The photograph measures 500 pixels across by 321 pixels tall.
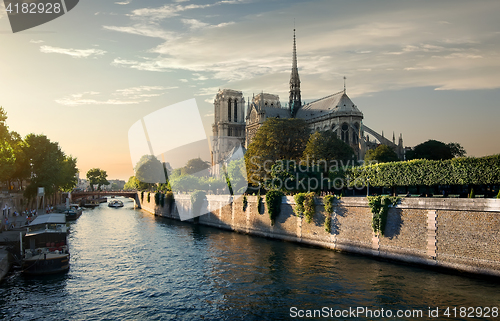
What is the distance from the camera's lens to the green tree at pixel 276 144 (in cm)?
5206

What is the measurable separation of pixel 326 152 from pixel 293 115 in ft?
190

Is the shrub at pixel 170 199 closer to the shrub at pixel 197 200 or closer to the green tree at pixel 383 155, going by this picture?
the shrub at pixel 197 200

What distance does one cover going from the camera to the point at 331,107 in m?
88.7

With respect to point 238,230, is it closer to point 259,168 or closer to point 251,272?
point 259,168

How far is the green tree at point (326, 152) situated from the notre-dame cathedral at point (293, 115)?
23.2 metres

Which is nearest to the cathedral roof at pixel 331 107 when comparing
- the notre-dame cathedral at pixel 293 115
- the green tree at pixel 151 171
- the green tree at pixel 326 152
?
the notre-dame cathedral at pixel 293 115

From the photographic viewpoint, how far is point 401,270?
24.2m

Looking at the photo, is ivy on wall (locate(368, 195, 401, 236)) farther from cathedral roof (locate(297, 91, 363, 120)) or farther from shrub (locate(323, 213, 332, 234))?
cathedral roof (locate(297, 91, 363, 120))

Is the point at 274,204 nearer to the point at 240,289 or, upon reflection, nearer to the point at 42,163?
the point at 240,289

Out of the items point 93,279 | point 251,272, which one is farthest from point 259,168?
point 93,279

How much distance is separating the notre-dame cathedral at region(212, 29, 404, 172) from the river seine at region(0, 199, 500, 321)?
163 ft

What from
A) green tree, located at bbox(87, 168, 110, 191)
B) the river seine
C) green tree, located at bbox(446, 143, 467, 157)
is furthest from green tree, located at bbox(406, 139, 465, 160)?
green tree, located at bbox(87, 168, 110, 191)

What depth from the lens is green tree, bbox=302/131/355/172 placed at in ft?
159

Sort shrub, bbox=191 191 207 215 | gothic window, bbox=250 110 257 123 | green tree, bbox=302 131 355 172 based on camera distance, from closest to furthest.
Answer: green tree, bbox=302 131 355 172 < shrub, bbox=191 191 207 215 < gothic window, bbox=250 110 257 123
